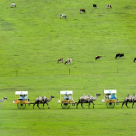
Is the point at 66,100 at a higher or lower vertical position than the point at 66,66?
lower

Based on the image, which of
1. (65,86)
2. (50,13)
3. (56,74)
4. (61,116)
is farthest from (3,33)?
(61,116)

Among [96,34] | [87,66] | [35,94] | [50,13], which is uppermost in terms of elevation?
[50,13]

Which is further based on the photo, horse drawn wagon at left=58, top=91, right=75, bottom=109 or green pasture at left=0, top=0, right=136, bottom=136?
horse drawn wagon at left=58, top=91, right=75, bottom=109

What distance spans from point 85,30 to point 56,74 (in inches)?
712

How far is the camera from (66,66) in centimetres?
4881

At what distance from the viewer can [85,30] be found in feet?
204

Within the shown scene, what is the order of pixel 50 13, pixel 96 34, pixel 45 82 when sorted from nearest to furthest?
1. pixel 45 82
2. pixel 96 34
3. pixel 50 13

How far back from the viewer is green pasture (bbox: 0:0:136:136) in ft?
96.7

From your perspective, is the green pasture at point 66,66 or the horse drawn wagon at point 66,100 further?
the horse drawn wagon at point 66,100

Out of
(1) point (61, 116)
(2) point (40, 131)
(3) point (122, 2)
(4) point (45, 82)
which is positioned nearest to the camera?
(2) point (40, 131)

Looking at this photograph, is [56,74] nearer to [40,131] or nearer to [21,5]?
[40,131]

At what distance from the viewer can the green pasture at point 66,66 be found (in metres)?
29.5

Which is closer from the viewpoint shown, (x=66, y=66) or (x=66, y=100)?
(x=66, y=100)

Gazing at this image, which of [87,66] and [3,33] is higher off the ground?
[3,33]
